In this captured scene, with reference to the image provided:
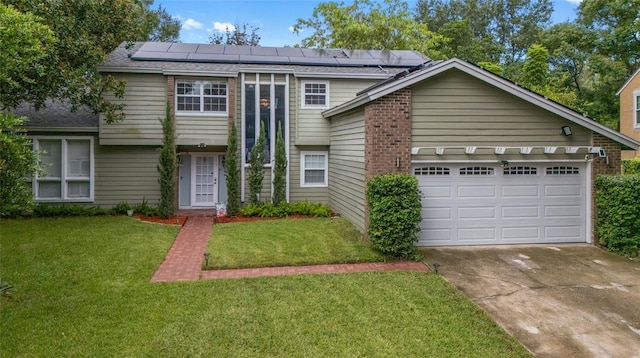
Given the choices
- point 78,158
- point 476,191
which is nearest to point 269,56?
Result: point 78,158

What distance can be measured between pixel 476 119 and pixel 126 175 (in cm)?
1034

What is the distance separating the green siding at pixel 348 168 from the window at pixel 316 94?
102cm

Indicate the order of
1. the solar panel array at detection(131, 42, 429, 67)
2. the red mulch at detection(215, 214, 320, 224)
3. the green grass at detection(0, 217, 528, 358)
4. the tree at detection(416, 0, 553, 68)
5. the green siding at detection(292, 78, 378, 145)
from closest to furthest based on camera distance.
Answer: the green grass at detection(0, 217, 528, 358)
the red mulch at detection(215, 214, 320, 224)
the green siding at detection(292, 78, 378, 145)
the solar panel array at detection(131, 42, 429, 67)
the tree at detection(416, 0, 553, 68)

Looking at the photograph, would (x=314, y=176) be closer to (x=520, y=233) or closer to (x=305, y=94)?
(x=305, y=94)

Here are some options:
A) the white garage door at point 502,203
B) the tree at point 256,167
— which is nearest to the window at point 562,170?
the white garage door at point 502,203

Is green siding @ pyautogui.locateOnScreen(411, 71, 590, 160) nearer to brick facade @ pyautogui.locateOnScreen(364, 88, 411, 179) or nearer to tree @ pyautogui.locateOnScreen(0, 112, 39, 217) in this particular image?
brick facade @ pyautogui.locateOnScreen(364, 88, 411, 179)

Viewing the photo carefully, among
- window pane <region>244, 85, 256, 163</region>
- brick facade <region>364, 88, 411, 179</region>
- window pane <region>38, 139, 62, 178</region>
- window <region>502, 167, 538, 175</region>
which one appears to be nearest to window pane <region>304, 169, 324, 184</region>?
window pane <region>244, 85, 256, 163</region>

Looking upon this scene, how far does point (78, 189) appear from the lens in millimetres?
12273

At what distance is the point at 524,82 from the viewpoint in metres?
22.2

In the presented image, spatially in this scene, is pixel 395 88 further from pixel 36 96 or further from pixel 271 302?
pixel 36 96

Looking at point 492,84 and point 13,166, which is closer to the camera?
point 13,166

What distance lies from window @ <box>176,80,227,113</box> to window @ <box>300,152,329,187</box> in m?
3.10

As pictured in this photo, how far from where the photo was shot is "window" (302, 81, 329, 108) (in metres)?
13.2

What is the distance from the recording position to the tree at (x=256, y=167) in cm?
1229
